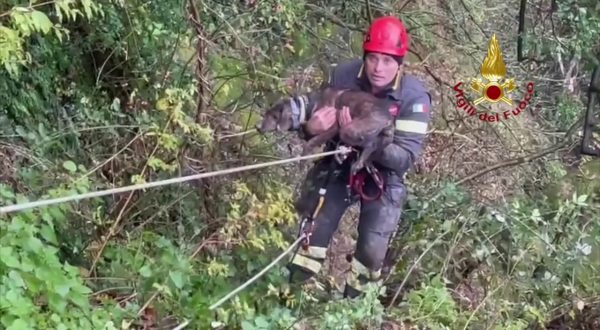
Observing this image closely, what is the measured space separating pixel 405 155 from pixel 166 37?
1.93 meters

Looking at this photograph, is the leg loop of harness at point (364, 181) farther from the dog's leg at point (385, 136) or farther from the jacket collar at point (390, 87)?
the jacket collar at point (390, 87)

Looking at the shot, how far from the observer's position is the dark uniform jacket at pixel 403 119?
13.3 ft

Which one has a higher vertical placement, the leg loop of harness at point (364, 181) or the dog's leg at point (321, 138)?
the dog's leg at point (321, 138)

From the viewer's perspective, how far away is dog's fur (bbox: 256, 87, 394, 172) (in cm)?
389

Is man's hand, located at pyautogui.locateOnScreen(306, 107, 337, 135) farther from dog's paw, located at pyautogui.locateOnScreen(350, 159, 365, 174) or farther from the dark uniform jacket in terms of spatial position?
dog's paw, located at pyautogui.locateOnScreen(350, 159, 365, 174)

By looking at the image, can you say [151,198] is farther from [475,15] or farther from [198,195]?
[475,15]

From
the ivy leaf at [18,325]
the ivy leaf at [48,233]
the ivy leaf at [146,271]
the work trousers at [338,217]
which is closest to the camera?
the ivy leaf at [18,325]

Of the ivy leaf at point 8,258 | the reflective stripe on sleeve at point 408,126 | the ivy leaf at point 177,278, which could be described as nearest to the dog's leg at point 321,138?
the reflective stripe on sleeve at point 408,126

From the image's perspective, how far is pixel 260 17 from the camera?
212 inches

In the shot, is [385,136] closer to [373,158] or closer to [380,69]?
[373,158]

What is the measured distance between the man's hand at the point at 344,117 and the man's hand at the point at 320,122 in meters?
0.04

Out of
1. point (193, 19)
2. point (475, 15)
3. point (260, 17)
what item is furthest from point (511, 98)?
point (193, 19)

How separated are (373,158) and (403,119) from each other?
0.78 feet

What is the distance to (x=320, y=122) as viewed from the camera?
3918 mm
